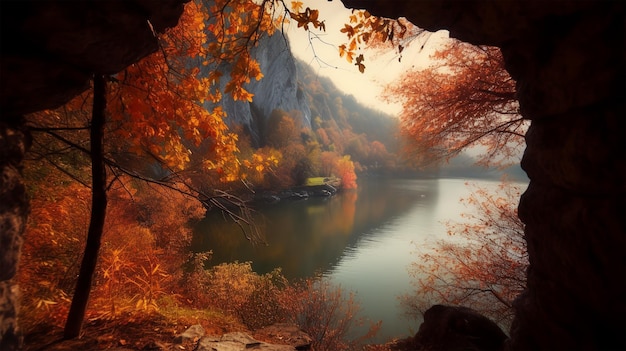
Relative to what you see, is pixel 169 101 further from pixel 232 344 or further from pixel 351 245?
pixel 351 245

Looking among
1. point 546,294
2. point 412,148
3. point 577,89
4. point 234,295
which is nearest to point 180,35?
point 577,89

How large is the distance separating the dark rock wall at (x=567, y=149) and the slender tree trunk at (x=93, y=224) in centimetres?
300

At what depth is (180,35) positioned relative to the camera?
3932 millimetres

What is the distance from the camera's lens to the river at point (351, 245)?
14.0 m

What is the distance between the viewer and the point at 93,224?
3.24m

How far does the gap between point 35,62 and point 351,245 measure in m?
21.6

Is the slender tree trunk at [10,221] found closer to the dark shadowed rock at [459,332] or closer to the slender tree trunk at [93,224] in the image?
the slender tree trunk at [93,224]

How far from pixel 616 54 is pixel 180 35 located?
450 cm

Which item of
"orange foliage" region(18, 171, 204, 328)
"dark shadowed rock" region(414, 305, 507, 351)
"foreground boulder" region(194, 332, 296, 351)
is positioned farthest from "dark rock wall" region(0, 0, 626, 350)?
"dark shadowed rock" region(414, 305, 507, 351)

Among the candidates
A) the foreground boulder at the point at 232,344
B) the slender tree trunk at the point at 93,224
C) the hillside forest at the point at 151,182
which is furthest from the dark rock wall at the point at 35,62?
the foreground boulder at the point at 232,344

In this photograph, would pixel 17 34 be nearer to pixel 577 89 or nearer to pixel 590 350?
pixel 577 89

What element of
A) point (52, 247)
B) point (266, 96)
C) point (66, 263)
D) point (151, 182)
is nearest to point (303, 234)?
point (66, 263)

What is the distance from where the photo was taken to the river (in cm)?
1402

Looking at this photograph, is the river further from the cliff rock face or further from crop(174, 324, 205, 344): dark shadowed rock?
the cliff rock face
